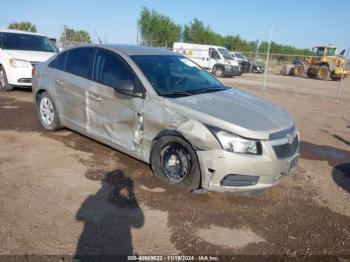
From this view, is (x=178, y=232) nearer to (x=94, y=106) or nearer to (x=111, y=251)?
(x=111, y=251)

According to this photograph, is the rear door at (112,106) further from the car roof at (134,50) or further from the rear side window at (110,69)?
the car roof at (134,50)

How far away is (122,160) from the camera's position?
16.8 feet

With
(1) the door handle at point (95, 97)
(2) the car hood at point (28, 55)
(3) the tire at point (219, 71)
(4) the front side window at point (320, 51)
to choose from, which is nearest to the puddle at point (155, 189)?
(1) the door handle at point (95, 97)

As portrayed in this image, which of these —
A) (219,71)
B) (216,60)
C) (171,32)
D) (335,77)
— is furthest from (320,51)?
(171,32)

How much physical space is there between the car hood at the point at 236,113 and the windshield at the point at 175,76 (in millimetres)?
235

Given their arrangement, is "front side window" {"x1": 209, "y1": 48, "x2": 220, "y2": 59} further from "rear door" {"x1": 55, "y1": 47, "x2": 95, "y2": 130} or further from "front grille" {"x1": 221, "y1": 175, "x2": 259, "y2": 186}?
"front grille" {"x1": 221, "y1": 175, "x2": 259, "y2": 186}

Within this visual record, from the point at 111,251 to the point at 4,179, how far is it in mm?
2059

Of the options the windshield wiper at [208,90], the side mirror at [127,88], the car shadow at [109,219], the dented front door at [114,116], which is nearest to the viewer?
the car shadow at [109,219]

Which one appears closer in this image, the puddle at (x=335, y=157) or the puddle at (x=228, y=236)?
the puddle at (x=228, y=236)

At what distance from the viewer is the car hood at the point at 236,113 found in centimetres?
377

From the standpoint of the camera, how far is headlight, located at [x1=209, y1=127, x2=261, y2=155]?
12.2 ft

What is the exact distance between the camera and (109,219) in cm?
352

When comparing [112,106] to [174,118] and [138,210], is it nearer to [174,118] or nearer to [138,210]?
[174,118]

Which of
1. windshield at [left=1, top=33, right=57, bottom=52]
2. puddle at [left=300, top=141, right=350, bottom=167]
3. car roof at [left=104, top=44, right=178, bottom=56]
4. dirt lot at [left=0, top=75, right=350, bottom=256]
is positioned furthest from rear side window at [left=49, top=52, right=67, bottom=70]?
windshield at [left=1, top=33, right=57, bottom=52]
